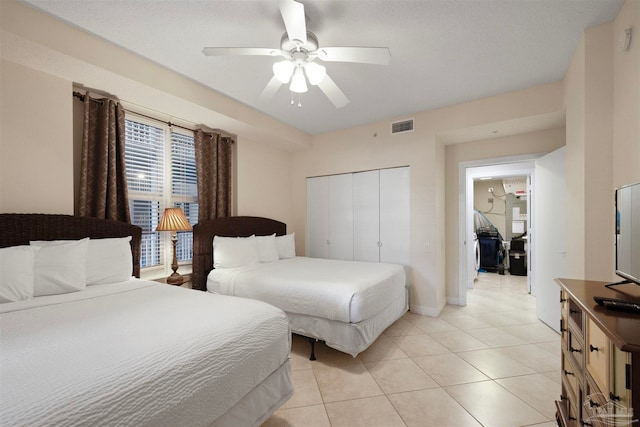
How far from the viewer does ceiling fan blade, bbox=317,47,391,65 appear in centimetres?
175

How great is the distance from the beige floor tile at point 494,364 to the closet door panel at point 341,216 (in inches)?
81.3

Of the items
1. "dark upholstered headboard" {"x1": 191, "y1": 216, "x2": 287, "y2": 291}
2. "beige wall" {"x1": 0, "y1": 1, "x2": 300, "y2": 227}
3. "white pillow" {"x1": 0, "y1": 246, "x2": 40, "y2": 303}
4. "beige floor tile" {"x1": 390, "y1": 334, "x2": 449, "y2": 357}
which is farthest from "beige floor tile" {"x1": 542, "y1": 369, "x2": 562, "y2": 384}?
"beige wall" {"x1": 0, "y1": 1, "x2": 300, "y2": 227}

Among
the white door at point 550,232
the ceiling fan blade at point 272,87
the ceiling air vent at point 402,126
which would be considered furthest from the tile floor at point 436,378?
the ceiling air vent at point 402,126

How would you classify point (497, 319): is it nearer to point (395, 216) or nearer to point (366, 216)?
point (395, 216)

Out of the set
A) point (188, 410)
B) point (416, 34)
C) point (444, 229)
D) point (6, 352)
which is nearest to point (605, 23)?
point (416, 34)

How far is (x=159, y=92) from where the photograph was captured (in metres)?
2.52

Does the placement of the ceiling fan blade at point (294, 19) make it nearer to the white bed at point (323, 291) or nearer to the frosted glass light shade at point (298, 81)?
the frosted glass light shade at point (298, 81)

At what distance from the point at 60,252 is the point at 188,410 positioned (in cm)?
174

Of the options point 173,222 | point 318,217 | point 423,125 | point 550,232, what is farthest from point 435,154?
point 173,222

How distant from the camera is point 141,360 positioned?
104 cm

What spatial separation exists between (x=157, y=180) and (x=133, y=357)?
266 cm

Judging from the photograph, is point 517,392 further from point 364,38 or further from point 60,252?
point 60,252

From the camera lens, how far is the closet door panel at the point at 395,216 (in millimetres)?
3705

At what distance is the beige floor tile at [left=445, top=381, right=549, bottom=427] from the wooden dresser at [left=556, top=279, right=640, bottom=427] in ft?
0.73
